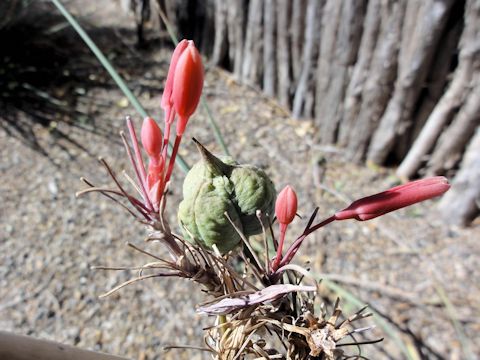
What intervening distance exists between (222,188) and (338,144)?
6.55 ft

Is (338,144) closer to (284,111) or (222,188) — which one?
(284,111)

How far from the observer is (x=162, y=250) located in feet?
6.22

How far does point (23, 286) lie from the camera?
1799 millimetres

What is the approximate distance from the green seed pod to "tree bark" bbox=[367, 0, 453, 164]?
1.59m

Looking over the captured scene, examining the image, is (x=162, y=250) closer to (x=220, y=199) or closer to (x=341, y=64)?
(x=341, y=64)

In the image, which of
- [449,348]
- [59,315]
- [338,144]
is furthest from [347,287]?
[59,315]

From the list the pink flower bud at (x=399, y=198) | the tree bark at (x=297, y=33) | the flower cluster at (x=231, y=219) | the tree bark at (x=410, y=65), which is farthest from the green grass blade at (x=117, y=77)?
the tree bark at (x=297, y=33)

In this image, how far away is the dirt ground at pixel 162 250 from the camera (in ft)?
5.57

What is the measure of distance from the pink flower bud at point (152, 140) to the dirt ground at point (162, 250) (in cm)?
99

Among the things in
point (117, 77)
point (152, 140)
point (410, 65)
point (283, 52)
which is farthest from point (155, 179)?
point (283, 52)

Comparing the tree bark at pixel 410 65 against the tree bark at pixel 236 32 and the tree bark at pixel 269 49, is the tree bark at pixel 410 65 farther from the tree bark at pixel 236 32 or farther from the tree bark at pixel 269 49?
the tree bark at pixel 236 32

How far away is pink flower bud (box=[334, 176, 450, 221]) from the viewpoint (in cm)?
43

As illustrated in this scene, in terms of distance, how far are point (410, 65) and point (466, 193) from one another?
0.57m

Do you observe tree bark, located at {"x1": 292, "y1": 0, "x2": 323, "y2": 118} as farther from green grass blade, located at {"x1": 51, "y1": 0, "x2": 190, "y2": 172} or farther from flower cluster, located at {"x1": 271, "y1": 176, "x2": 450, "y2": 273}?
flower cluster, located at {"x1": 271, "y1": 176, "x2": 450, "y2": 273}
